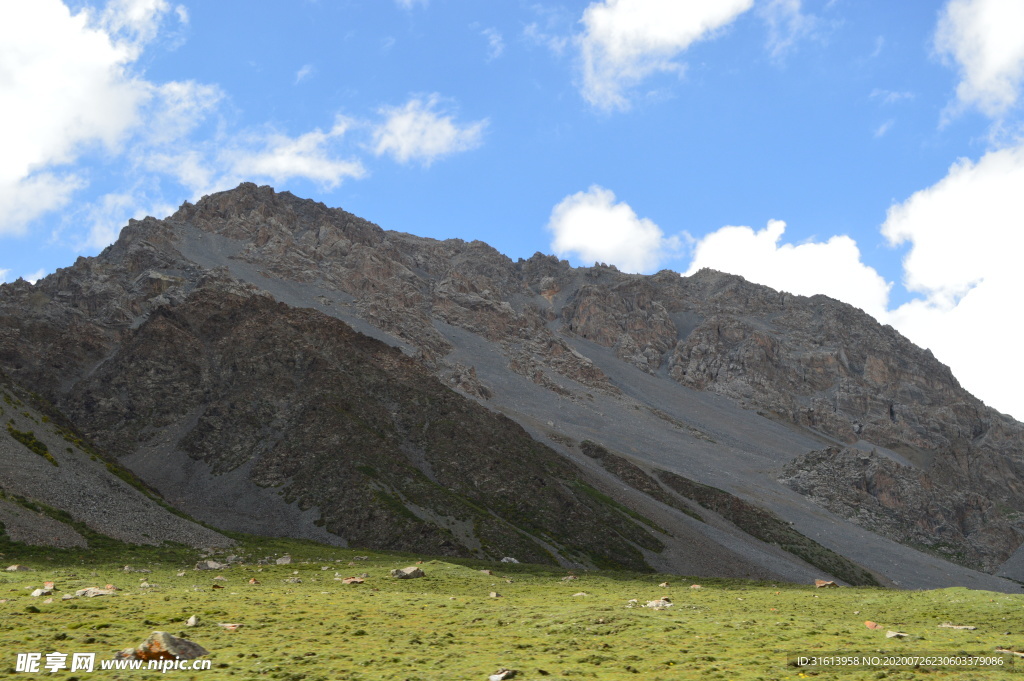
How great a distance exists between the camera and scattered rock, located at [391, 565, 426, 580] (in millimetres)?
57009

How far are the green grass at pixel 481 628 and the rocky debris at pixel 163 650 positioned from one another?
127cm

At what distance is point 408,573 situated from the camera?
2259 inches

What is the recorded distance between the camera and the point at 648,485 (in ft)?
522

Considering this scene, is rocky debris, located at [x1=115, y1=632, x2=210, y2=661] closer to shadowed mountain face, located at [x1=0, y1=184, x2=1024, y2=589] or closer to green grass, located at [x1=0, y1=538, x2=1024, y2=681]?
green grass, located at [x1=0, y1=538, x2=1024, y2=681]

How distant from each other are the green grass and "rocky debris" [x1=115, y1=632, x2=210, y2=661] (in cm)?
Answer: 127

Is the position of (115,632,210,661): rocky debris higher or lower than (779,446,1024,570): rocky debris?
higher

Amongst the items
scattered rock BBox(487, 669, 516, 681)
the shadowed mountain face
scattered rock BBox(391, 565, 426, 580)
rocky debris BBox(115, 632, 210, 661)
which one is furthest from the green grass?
the shadowed mountain face

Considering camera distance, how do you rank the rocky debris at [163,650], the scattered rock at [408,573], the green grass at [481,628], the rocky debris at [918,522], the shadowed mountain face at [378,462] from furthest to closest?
the rocky debris at [918,522] < the shadowed mountain face at [378,462] < the scattered rock at [408,573] < the green grass at [481,628] < the rocky debris at [163,650]

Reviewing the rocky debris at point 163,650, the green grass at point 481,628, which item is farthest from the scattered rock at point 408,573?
the rocky debris at point 163,650

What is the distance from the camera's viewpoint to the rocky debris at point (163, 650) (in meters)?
25.5

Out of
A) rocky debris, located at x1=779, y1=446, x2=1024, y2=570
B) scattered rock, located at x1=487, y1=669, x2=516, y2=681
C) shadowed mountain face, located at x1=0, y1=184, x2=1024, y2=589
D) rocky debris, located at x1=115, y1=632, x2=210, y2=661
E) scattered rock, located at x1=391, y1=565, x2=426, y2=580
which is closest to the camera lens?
scattered rock, located at x1=487, y1=669, x2=516, y2=681

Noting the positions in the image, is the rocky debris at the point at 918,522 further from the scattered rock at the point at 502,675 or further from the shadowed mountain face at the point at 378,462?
the scattered rock at the point at 502,675

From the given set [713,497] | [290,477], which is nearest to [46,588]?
[290,477]

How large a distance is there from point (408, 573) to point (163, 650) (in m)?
33.0
